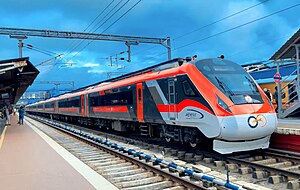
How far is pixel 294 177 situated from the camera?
6.31 metres

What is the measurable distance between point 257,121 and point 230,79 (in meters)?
1.40

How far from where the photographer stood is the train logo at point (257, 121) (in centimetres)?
771

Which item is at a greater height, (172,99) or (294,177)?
(172,99)

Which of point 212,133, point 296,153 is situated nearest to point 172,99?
point 212,133

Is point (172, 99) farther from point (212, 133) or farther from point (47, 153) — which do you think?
point (47, 153)

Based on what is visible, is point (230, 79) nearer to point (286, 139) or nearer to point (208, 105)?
point (208, 105)

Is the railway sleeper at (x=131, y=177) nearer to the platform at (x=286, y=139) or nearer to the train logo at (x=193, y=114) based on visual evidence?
the train logo at (x=193, y=114)

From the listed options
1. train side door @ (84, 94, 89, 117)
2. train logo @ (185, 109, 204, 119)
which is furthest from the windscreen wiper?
train side door @ (84, 94, 89, 117)

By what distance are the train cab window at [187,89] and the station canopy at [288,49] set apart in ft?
24.1

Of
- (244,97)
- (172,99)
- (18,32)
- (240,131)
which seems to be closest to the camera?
(240,131)

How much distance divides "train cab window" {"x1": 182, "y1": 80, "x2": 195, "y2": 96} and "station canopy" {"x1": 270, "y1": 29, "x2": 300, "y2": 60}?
736cm

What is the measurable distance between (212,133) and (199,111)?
27.7 inches

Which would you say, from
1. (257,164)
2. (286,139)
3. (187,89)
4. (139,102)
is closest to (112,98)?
(139,102)

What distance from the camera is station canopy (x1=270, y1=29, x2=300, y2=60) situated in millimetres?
13858
